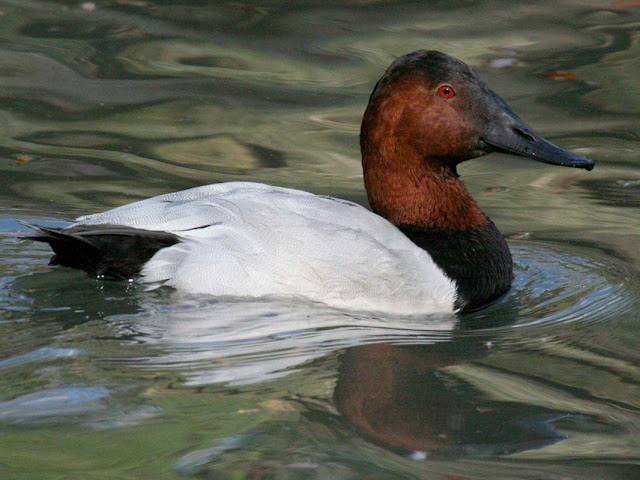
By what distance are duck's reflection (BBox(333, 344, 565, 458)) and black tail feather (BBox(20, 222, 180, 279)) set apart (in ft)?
3.20

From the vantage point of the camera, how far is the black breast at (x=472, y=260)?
15.2 feet

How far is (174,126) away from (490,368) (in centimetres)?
414

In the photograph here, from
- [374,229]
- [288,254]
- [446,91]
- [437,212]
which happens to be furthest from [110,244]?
[446,91]

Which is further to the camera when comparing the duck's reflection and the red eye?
the red eye

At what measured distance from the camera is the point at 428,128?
4859mm

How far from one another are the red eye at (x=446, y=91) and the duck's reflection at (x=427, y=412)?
4.60 feet

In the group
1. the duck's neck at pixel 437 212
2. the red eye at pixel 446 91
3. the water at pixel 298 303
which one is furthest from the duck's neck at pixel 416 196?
the water at pixel 298 303

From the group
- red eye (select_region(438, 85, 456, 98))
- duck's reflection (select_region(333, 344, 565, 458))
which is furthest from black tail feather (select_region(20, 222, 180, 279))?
red eye (select_region(438, 85, 456, 98))

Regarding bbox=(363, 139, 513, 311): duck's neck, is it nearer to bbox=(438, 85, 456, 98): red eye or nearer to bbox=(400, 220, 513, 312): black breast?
Result: bbox=(400, 220, 513, 312): black breast

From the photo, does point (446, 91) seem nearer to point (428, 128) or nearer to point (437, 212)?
point (428, 128)

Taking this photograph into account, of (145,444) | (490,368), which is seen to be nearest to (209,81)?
(490,368)

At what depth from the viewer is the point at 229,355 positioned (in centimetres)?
390

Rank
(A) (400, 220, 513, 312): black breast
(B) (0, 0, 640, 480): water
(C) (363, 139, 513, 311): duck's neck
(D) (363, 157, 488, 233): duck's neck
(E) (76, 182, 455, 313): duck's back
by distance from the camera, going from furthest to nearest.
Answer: (D) (363, 157, 488, 233): duck's neck < (C) (363, 139, 513, 311): duck's neck < (A) (400, 220, 513, 312): black breast < (E) (76, 182, 455, 313): duck's back < (B) (0, 0, 640, 480): water

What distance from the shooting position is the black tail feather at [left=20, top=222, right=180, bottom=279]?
432 centimetres
